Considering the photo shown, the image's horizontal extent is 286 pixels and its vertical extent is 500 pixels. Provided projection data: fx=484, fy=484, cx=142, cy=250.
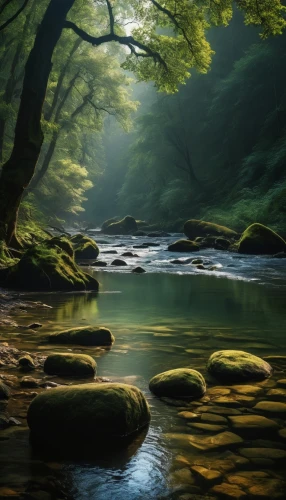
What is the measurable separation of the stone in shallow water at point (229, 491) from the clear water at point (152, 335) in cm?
24

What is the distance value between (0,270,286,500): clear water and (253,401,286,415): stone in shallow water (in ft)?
2.10

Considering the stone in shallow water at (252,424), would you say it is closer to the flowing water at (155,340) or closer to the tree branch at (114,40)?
the flowing water at (155,340)

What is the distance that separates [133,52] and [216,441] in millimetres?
11852

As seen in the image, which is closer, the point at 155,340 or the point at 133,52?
the point at 155,340

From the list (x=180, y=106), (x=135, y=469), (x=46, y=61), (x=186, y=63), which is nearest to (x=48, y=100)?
(x=186, y=63)

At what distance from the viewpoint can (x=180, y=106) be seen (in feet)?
122

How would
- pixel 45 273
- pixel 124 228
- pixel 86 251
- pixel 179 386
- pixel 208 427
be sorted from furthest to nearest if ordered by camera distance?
1. pixel 124 228
2. pixel 86 251
3. pixel 45 273
4. pixel 179 386
5. pixel 208 427

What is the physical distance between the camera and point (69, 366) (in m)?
4.06

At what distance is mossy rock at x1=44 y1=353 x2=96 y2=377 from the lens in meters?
4.04

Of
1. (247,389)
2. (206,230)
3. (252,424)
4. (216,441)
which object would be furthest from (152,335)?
(206,230)

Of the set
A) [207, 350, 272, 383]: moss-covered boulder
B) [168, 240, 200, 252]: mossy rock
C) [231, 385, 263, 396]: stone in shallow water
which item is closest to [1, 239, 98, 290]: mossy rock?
[207, 350, 272, 383]: moss-covered boulder

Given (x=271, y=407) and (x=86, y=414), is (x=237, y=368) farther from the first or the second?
(x=86, y=414)

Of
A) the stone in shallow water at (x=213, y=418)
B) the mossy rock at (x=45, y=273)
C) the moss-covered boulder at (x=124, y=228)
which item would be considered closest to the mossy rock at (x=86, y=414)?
the stone in shallow water at (x=213, y=418)

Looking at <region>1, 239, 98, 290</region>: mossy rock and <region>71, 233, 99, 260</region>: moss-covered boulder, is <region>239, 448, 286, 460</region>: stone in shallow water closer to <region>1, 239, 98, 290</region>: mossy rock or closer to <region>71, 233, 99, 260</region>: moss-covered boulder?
<region>1, 239, 98, 290</region>: mossy rock
